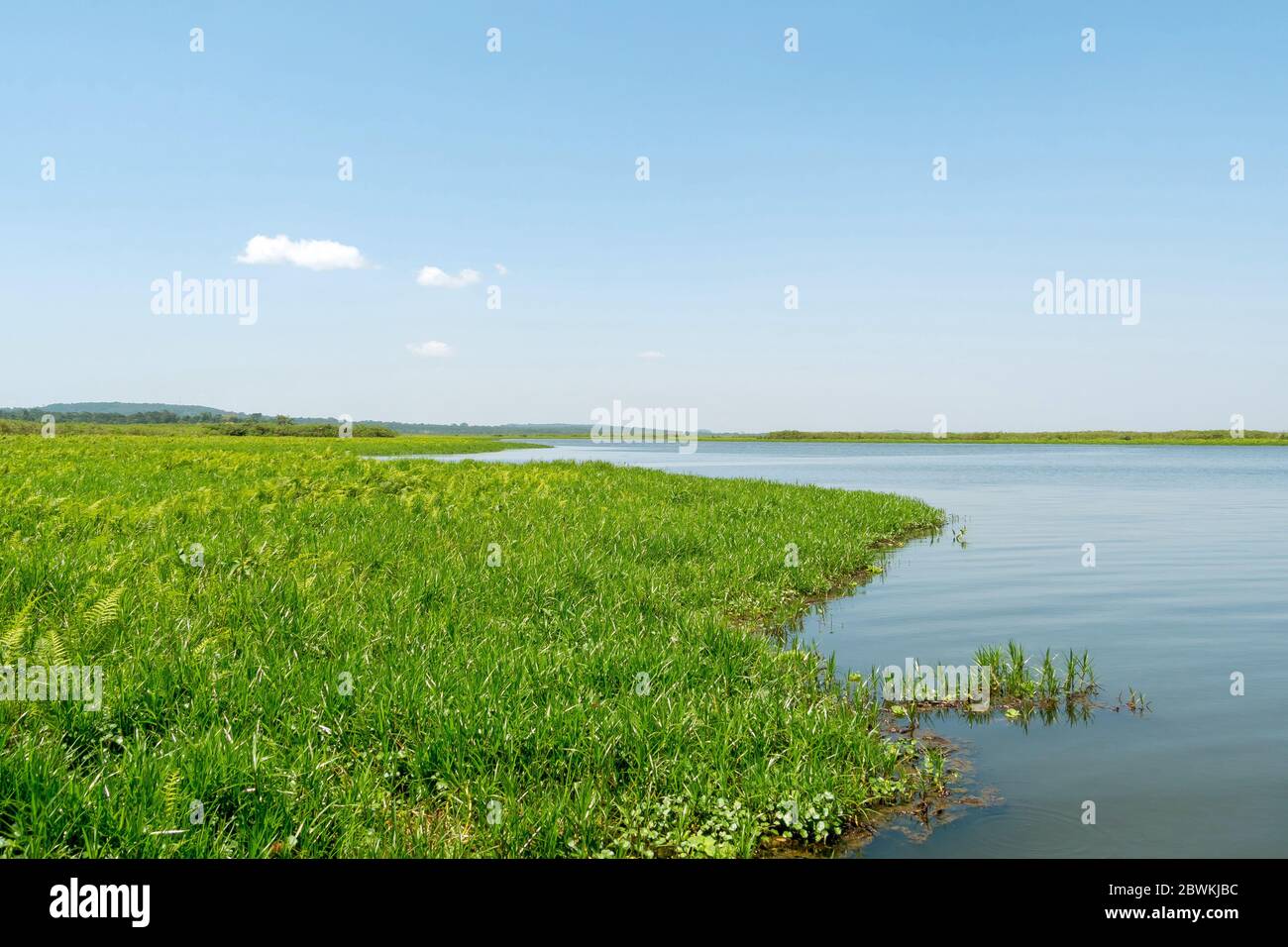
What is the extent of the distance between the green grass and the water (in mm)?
1040

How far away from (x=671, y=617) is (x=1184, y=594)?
10.9 meters

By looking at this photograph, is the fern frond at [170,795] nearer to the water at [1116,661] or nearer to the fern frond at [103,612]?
the fern frond at [103,612]

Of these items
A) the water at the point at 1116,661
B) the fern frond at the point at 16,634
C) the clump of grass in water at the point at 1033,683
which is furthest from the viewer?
the clump of grass in water at the point at 1033,683

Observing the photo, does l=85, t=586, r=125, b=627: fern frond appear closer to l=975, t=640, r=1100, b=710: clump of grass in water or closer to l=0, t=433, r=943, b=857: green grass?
l=0, t=433, r=943, b=857: green grass

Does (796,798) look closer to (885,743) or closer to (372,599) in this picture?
(885,743)

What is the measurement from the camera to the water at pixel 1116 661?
237 inches

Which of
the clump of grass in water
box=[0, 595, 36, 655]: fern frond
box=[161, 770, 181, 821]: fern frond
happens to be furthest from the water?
box=[0, 595, 36, 655]: fern frond

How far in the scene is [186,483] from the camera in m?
22.7

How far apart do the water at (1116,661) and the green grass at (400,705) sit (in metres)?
1.04

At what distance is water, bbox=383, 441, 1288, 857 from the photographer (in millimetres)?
6023

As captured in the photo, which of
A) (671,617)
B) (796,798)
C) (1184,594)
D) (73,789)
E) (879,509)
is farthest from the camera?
(879,509)

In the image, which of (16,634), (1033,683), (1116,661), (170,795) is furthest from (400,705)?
(1116,661)

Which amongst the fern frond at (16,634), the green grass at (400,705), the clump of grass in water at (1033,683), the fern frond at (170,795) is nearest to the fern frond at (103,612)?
the green grass at (400,705)

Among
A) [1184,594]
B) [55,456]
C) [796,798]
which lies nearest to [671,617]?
[796,798]
